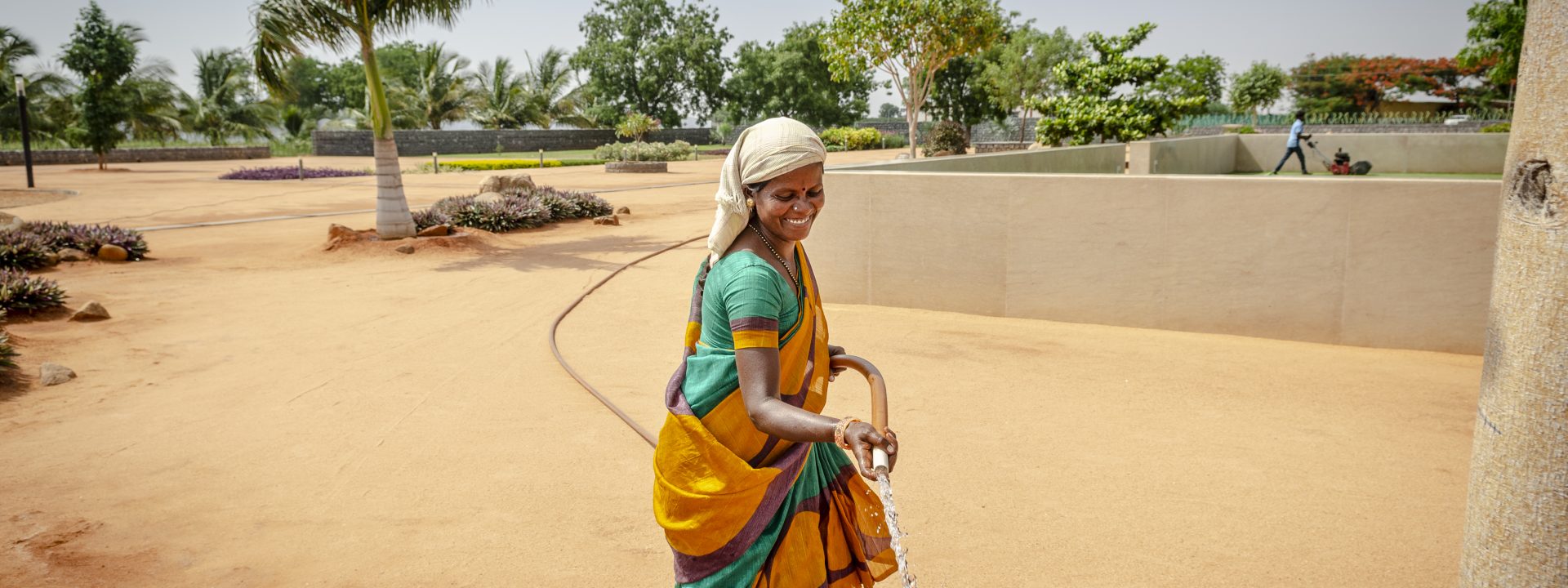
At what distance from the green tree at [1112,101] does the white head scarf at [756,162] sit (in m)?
20.3

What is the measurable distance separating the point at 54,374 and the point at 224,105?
4644 cm

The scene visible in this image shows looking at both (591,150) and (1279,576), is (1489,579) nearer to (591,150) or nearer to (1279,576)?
(1279,576)

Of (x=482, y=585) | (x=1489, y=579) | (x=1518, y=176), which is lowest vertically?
(x=482, y=585)

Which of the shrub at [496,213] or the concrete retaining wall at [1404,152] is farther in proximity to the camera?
the concrete retaining wall at [1404,152]

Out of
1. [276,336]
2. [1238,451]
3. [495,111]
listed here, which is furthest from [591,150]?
[1238,451]

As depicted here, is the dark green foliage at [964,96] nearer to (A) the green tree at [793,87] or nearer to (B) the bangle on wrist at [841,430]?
(A) the green tree at [793,87]

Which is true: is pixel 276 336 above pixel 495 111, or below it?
below

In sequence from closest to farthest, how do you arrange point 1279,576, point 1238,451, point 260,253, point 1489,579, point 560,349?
point 1489,579 → point 1279,576 → point 1238,451 → point 560,349 → point 260,253

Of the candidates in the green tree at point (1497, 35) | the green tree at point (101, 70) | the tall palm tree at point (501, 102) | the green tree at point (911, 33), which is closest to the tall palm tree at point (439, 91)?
the tall palm tree at point (501, 102)

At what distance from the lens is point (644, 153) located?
3528 centimetres

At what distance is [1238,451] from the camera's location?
191 inches

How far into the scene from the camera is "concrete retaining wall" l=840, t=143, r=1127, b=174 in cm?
950

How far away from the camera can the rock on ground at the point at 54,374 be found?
6.24m

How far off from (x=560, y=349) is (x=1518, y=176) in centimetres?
616
